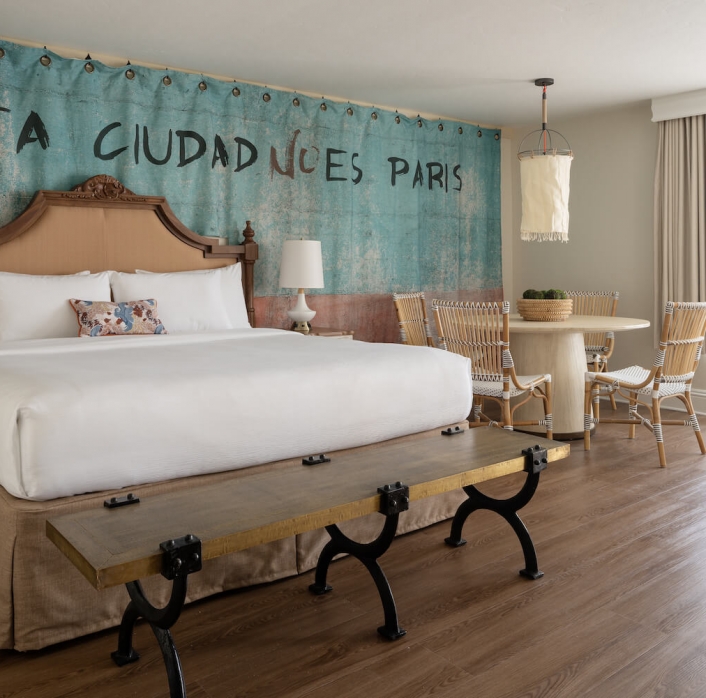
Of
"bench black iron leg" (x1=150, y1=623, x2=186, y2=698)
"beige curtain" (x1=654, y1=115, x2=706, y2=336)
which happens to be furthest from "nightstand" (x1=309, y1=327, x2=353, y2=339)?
"bench black iron leg" (x1=150, y1=623, x2=186, y2=698)

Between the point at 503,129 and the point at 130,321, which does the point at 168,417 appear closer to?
the point at 130,321

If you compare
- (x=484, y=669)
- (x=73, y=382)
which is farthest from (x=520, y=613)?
(x=73, y=382)

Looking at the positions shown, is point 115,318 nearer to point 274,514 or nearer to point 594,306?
point 274,514

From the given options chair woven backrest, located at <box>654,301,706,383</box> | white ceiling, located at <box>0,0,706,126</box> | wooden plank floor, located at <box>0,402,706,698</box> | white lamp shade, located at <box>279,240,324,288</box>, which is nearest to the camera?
wooden plank floor, located at <box>0,402,706,698</box>

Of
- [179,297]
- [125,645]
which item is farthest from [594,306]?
[125,645]

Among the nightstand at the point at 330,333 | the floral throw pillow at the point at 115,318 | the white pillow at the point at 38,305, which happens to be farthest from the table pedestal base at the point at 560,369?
the white pillow at the point at 38,305

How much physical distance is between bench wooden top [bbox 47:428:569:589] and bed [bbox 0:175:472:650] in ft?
0.64

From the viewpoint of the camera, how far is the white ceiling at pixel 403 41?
330 centimetres

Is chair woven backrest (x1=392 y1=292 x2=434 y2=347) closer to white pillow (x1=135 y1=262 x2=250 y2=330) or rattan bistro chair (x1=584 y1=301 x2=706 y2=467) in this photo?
white pillow (x1=135 y1=262 x2=250 y2=330)

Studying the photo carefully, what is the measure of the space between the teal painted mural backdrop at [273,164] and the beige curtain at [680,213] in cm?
138

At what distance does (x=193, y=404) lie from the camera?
2.21 m

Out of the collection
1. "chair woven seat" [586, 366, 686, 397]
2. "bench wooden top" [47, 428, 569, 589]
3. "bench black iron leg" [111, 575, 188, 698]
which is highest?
"bench wooden top" [47, 428, 569, 589]

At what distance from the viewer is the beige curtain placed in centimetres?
504

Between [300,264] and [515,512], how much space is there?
2439 mm
